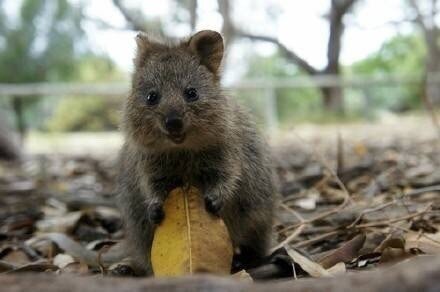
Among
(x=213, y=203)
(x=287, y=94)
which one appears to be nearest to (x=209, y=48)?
(x=213, y=203)

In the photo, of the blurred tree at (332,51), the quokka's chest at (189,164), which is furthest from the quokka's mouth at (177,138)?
the blurred tree at (332,51)

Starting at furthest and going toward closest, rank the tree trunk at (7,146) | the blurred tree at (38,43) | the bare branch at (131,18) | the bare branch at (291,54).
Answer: the bare branch at (291,54), the blurred tree at (38,43), the bare branch at (131,18), the tree trunk at (7,146)

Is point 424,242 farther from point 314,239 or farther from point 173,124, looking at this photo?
point 173,124

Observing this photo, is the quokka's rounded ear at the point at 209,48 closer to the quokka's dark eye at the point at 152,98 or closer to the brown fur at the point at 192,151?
the brown fur at the point at 192,151

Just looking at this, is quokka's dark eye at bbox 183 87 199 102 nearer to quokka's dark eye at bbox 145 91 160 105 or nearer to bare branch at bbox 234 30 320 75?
quokka's dark eye at bbox 145 91 160 105

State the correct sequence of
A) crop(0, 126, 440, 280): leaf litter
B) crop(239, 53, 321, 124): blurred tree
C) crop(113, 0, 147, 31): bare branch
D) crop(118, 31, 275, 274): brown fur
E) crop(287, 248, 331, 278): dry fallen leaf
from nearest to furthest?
crop(287, 248, 331, 278): dry fallen leaf < crop(0, 126, 440, 280): leaf litter < crop(118, 31, 275, 274): brown fur < crop(113, 0, 147, 31): bare branch < crop(239, 53, 321, 124): blurred tree

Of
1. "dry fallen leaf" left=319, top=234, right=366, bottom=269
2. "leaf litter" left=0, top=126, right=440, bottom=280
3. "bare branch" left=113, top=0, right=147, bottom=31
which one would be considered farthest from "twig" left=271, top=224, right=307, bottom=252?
"bare branch" left=113, top=0, right=147, bottom=31
